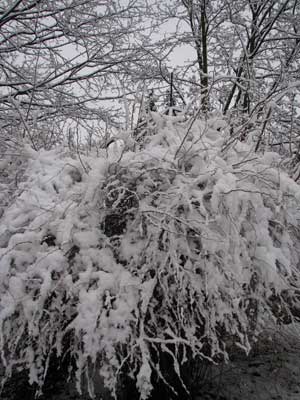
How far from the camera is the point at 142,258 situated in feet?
4.91

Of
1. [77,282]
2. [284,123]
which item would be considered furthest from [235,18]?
[77,282]

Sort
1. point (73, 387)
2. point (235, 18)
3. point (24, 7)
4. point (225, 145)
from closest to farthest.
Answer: point (225, 145), point (73, 387), point (24, 7), point (235, 18)

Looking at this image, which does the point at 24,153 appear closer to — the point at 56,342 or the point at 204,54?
the point at 56,342

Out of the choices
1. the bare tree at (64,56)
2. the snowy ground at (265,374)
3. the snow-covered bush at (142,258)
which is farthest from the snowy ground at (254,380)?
the bare tree at (64,56)

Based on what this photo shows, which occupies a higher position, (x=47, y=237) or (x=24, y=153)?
(x=24, y=153)

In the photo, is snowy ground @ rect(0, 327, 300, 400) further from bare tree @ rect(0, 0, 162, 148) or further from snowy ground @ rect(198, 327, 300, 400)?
bare tree @ rect(0, 0, 162, 148)

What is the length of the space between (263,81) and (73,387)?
467cm

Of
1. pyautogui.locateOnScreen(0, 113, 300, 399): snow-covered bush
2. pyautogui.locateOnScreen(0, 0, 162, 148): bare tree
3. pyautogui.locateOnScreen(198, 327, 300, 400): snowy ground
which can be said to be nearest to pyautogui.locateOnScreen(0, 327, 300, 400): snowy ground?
pyautogui.locateOnScreen(198, 327, 300, 400): snowy ground

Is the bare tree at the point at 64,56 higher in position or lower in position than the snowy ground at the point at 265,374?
higher

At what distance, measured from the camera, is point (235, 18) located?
5137 millimetres

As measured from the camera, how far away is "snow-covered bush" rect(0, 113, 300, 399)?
4.60ft

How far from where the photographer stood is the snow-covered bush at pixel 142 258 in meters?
1.40

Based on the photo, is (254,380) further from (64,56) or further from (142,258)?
(64,56)

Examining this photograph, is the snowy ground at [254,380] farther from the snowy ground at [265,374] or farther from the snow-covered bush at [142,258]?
the snow-covered bush at [142,258]
